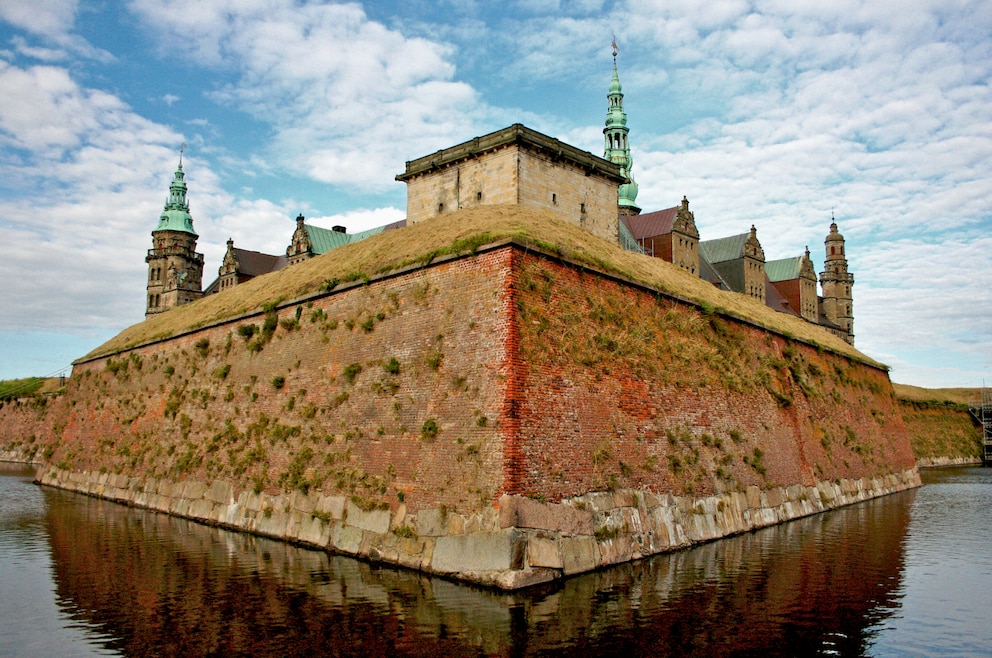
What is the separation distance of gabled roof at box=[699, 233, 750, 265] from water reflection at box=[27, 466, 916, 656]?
194 feet

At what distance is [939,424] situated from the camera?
5984cm

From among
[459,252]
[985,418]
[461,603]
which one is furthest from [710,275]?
[461,603]

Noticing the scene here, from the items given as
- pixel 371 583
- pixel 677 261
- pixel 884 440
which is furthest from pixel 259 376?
pixel 677 261

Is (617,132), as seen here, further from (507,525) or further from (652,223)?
(507,525)

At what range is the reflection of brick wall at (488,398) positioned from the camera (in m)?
16.2

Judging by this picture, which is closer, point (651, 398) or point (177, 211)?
point (651, 398)

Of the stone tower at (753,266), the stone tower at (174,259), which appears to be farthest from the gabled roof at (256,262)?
the stone tower at (753,266)

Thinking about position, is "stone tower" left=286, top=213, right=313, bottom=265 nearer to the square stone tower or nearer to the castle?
the castle

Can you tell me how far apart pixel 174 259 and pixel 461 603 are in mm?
86359

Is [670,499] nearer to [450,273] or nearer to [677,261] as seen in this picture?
[450,273]

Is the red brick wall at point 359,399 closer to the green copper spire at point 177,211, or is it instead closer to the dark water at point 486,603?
the dark water at point 486,603

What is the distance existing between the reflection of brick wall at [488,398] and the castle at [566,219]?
14530 millimetres

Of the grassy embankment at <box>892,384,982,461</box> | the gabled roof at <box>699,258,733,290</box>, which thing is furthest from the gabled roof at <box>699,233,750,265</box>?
the grassy embankment at <box>892,384,982,461</box>

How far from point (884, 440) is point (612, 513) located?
27.1 metres
